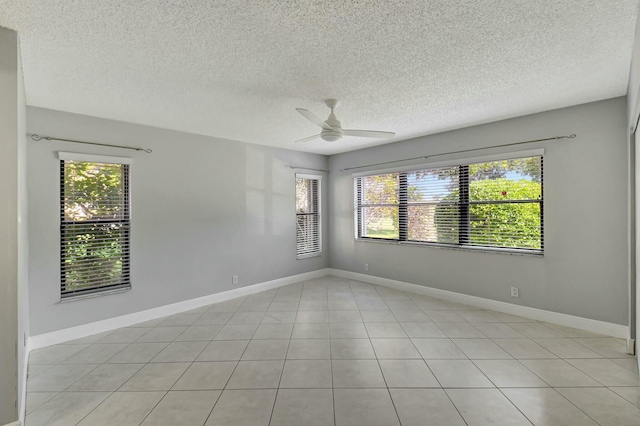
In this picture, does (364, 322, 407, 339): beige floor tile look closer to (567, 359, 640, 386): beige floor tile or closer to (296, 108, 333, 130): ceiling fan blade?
(567, 359, 640, 386): beige floor tile

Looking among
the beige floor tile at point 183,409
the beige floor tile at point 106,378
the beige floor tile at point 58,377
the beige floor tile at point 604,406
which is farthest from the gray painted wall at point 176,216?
the beige floor tile at point 604,406

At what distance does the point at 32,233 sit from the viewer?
285 centimetres

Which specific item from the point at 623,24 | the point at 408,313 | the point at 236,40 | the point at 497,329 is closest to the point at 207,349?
the point at 408,313

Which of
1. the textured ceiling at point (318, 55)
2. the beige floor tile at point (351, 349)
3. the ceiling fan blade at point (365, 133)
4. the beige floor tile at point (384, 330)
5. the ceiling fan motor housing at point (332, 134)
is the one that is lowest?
the beige floor tile at point (351, 349)

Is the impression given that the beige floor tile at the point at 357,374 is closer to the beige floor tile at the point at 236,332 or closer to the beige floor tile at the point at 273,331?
the beige floor tile at the point at 273,331

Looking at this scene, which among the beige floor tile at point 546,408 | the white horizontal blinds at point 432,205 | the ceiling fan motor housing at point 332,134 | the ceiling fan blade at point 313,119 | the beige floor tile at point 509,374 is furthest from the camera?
the white horizontal blinds at point 432,205

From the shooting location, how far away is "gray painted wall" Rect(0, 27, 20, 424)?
5.55 feet

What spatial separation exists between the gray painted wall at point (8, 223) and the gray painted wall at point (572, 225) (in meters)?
4.48

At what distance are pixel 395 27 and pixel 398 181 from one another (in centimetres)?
329

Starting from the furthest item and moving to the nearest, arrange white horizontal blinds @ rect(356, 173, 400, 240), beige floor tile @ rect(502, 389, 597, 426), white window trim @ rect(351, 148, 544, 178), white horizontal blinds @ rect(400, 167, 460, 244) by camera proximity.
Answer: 1. white horizontal blinds @ rect(356, 173, 400, 240)
2. white horizontal blinds @ rect(400, 167, 460, 244)
3. white window trim @ rect(351, 148, 544, 178)
4. beige floor tile @ rect(502, 389, 597, 426)

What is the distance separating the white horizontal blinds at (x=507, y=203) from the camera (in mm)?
3443

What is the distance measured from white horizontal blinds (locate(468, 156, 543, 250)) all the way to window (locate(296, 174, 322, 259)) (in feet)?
9.25

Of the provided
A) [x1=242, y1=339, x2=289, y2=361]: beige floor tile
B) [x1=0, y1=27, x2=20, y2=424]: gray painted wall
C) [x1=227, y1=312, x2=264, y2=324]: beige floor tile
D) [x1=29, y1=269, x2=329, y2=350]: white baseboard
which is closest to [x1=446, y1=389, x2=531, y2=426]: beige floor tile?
[x1=242, y1=339, x2=289, y2=361]: beige floor tile

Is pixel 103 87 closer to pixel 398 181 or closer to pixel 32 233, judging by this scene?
pixel 32 233
